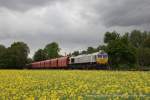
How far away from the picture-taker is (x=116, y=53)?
8112 centimetres

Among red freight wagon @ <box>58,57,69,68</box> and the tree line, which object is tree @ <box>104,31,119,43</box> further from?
red freight wagon @ <box>58,57,69,68</box>

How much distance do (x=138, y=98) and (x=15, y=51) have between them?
11430 centimetres

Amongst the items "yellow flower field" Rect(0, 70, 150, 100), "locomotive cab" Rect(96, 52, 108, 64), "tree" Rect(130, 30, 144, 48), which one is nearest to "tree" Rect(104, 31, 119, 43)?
"locomotive cab" Rect(96, 52, 108, 64)

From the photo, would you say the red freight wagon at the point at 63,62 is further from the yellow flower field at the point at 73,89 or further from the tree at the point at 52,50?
the tree at the point at 52,50

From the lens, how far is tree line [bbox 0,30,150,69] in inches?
3177

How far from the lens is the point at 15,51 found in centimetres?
12494

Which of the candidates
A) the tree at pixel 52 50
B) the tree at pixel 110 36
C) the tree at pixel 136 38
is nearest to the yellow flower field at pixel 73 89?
the tree at pixel 110 36

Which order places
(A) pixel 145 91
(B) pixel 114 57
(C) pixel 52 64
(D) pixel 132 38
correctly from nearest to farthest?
(A) pixel 145 91 → (B) pixel 114 57 → (C) pixel 52 64 → (D) pixel 132 38

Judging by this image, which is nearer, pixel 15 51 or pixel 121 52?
pixel 121 52

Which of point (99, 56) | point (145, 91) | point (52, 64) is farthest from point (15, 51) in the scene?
point (145, 91)

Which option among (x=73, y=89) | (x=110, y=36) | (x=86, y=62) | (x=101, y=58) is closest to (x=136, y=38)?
(x=110, y=36)

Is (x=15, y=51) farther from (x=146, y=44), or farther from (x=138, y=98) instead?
(x=138, y=98)

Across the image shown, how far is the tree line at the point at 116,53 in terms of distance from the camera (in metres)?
80.7

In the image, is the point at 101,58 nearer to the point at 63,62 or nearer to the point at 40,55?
the point at 63,62
